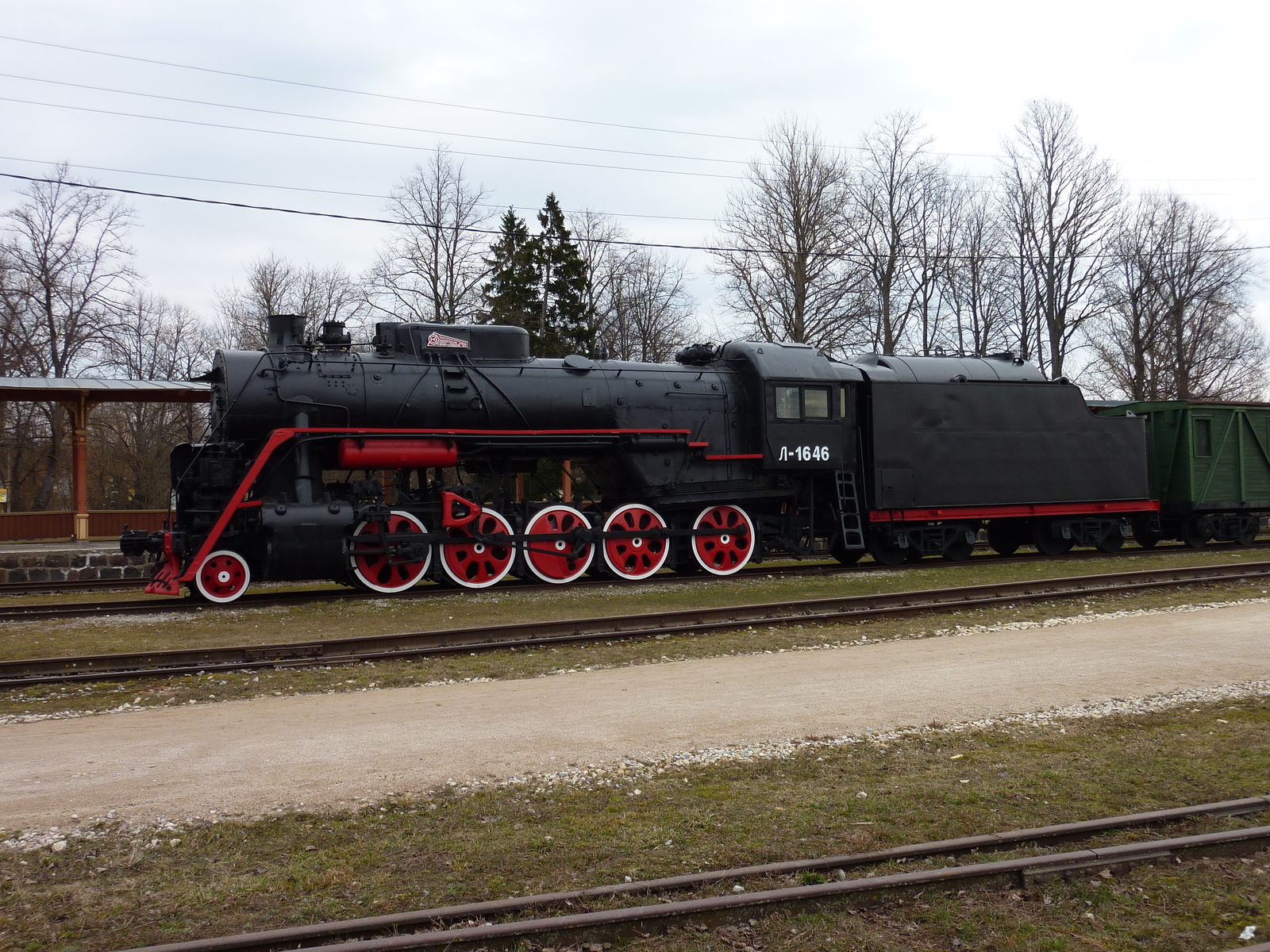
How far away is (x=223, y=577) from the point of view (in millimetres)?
13492

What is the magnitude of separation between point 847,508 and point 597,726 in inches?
440

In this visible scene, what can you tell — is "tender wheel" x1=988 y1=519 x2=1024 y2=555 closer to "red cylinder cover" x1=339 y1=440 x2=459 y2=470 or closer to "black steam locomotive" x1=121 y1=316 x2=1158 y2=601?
"black steam locomotive" x1=121 y1=316 x2=1158 y2=601

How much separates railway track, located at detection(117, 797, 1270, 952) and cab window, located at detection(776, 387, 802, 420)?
12.2 metres

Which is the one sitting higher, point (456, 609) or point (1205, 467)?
point (1205, 467)

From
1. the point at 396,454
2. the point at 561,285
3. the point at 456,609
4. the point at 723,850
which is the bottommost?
the point at 723,850

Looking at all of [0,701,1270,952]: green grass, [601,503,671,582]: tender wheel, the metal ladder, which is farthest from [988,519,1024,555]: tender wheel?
[0,701,1270,952]: green grass

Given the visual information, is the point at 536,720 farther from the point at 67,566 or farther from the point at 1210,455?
the point at 1210,455

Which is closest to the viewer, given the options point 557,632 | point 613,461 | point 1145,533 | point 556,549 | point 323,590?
point 557,632

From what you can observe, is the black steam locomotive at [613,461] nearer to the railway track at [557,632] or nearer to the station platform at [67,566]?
the railway track at [557,632]

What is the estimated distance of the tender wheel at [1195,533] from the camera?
2052 cm

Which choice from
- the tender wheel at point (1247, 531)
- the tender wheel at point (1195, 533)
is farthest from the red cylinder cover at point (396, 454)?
the tender wheel at point (1247, 531)

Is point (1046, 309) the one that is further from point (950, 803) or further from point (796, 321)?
point (950, 803)

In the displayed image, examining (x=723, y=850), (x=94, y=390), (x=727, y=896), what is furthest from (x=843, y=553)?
(x=94, y=390)

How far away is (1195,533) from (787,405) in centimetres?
1022
